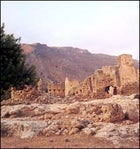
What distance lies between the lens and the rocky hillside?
12500 centimetres

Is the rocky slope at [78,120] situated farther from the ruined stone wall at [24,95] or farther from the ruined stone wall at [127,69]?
the ruined stone wall at [127,69]

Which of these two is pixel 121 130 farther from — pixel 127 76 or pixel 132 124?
pixel 127 76

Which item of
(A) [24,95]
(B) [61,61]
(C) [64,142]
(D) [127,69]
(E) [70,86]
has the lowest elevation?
(C) [64,142]

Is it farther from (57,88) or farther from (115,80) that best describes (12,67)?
(57,88)

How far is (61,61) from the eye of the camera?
137m

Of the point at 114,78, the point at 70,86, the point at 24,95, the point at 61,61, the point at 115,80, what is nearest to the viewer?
the point at 24,95

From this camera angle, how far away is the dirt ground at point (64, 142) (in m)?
19.8

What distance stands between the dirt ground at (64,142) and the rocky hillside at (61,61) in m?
92.9

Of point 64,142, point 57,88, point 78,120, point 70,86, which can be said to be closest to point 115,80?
point 70,86

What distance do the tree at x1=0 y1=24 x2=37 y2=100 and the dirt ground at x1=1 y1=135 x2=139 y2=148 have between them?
3.85 m

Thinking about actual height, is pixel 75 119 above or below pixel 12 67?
below

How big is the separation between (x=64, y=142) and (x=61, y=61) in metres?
117

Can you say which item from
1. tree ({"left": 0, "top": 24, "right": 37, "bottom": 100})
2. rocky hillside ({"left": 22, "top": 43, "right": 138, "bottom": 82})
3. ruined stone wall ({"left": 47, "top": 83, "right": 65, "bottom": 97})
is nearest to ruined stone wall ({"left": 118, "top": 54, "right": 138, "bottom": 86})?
ruined stone wall ({"left": 47, "top": 83, "right": 65, "bottom": 97})

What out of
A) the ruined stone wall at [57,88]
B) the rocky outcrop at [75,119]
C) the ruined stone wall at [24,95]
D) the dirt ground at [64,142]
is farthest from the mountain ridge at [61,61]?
the dirt ground at [64,142]
